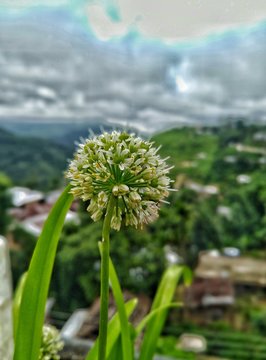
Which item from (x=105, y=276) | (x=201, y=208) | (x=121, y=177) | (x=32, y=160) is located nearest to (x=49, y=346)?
(x=105, y=276)

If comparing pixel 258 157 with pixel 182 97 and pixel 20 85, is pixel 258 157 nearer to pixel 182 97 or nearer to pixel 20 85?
pixel 182 97

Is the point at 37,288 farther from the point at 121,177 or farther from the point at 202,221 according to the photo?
the point at 202,221

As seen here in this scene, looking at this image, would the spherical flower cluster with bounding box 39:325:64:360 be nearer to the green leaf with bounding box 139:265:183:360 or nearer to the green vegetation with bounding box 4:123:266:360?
the green leaf with bounding box 139:265:183:360

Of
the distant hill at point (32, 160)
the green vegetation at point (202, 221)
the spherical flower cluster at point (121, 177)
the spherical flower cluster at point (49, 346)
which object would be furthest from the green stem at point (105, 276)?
the distant hill at point (32, 160)

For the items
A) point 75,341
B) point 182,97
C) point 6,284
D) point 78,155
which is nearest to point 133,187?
point 78,155

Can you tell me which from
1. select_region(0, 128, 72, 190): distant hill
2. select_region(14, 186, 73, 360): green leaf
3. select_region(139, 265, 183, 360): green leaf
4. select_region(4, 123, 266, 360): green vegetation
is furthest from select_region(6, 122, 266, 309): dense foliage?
select_region(14, 186, 73, 360): green leaf

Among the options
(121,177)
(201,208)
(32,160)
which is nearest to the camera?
(121,177)
